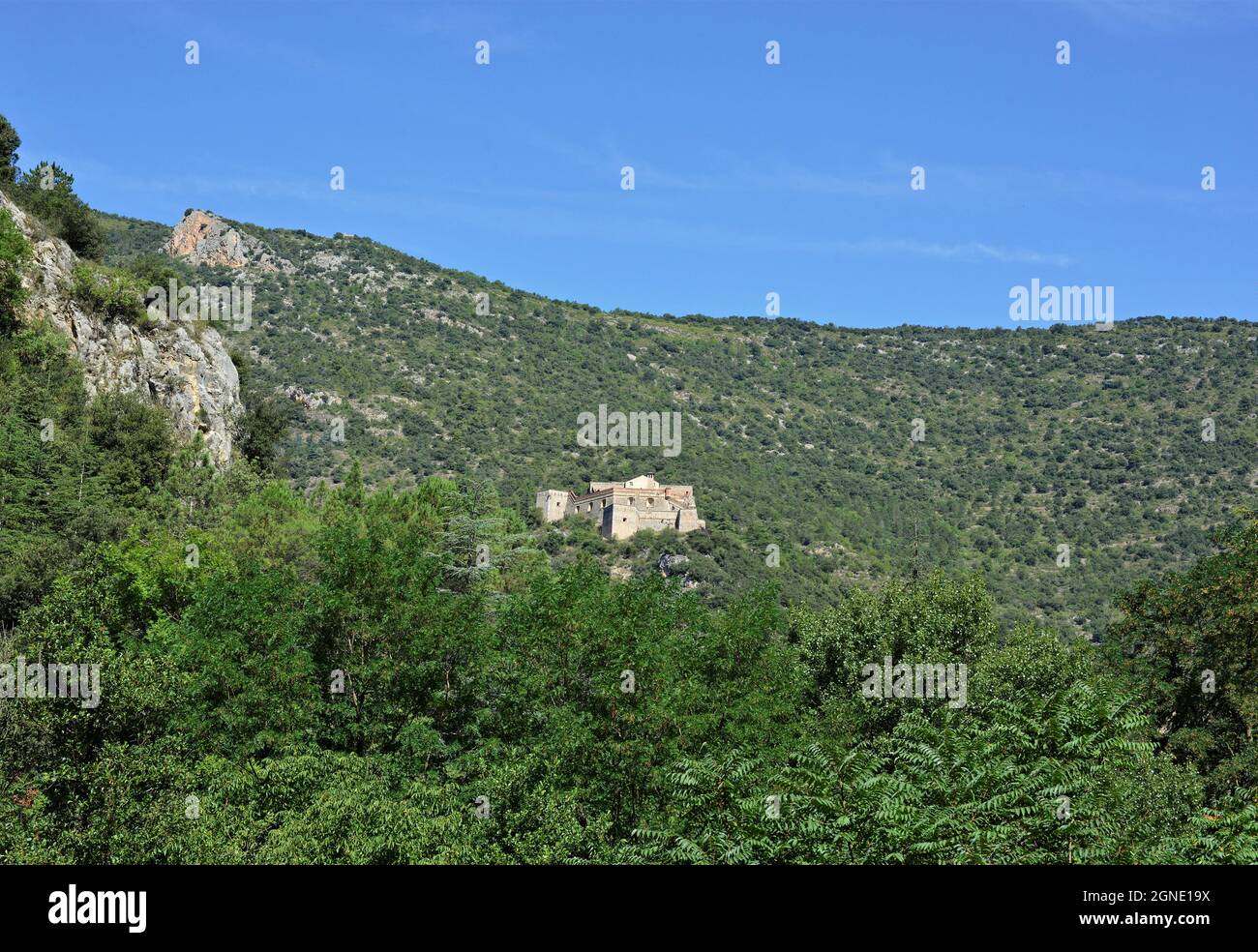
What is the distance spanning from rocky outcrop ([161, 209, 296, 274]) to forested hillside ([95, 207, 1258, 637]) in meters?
2.51

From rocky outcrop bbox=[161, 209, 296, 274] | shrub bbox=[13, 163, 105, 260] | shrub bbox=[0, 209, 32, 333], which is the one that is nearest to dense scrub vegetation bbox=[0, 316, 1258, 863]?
shrub bbox=[0, 209, 32, 333]

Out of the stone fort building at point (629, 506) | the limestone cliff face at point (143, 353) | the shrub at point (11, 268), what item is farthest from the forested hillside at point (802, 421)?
the shrub at point (11, 268)

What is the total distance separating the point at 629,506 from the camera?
96.2 metres

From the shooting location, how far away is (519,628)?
3102 cm

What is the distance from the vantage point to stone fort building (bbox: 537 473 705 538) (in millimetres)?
95312

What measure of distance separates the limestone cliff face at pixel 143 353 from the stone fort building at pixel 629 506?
42.4 m

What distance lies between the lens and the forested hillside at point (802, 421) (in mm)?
93312

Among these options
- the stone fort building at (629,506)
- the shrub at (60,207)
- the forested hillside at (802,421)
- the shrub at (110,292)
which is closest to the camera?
the shrub at (110,292)

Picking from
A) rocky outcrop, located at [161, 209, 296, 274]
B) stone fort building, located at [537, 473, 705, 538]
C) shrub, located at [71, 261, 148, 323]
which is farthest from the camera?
rocky outcrop, located at [161, 209, 296, 274]

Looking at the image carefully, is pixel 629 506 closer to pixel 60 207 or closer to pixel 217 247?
pixel 60 207

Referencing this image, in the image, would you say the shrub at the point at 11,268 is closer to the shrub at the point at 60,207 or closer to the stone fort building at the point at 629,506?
the shrub at the point at 60,207

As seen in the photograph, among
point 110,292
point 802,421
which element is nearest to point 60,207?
point 110,292

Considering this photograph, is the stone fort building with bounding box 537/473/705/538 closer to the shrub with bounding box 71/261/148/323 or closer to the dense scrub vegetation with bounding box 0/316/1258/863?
the dense scrub vegetation with bounding box 0/316/1258/863

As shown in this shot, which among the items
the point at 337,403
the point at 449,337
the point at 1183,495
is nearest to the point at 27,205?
the point at 337,403
